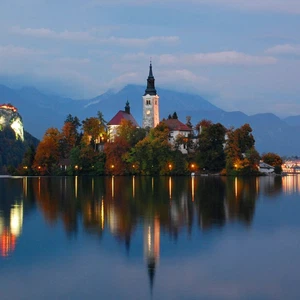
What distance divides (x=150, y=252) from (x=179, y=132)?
253 feet

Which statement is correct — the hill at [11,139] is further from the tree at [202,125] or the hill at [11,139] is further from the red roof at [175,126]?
the tree at [202,125]

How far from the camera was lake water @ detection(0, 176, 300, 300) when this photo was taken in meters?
15.8

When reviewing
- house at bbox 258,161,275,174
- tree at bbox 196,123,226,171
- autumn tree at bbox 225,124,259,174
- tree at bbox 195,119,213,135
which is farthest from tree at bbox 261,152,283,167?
tree at bbox 196,123,226,171

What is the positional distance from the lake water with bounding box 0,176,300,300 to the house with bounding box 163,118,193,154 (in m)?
57.6

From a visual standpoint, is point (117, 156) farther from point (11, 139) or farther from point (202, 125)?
point (11, 139)

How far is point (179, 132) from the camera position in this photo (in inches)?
3826

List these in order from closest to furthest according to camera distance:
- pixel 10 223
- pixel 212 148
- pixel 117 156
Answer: pixel 10 223
pixel 212 148
pixel 117 156

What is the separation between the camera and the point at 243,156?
8662 centimetres

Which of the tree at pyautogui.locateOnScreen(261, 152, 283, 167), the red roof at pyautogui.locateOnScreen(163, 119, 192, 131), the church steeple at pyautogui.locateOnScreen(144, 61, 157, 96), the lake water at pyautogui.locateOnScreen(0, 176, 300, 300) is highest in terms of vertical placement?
the church steeple at pyautogui.locateOnScreen(144, 61, 157, 96)

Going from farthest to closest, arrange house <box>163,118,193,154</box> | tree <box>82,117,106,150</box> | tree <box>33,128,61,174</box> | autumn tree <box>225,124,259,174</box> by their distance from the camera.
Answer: tree <box>82,117,106,150</box>
tree <box>33,128,61,174</box>
house <box>163,118,193,154</box>
autumn tree <box>225,124,259,174</box>

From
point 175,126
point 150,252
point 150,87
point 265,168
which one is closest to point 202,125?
point 175,126

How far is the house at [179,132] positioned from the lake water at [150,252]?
57.6 m

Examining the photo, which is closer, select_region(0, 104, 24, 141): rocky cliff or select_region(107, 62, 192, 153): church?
select_region(107, 62, 192, 153): church

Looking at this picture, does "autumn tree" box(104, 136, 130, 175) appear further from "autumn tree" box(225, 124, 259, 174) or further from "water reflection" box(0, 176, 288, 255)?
"water reflection" box(0, 176, 288, 255)
